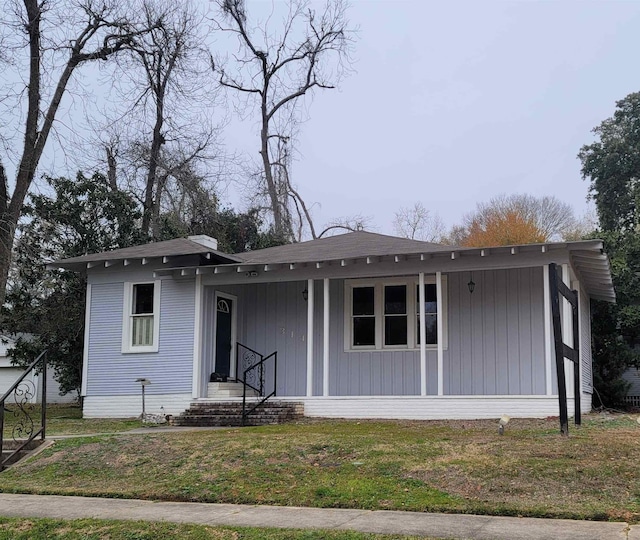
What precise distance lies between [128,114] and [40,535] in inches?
840

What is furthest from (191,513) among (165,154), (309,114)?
(309,114)

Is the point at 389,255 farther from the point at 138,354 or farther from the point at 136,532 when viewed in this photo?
the point at 136,532

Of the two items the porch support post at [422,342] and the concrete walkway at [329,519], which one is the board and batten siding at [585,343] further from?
the concrete walkway at [329,519]

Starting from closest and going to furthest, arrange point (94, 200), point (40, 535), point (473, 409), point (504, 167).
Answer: point (40, 535) < point (473, 409) < point (94, 200) < point (504, 167)

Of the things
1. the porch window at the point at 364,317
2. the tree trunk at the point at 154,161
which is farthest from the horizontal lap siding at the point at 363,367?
the tree trunk at the point at 154,161

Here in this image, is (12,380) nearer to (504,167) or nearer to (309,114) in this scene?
(309,114)

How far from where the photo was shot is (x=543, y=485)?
7.09 metres

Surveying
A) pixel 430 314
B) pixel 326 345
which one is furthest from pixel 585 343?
pixel 326 345

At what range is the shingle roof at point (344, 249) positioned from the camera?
15039 mm

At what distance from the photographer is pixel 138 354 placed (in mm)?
16438

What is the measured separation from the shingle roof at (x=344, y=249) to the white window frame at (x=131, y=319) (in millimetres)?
2110

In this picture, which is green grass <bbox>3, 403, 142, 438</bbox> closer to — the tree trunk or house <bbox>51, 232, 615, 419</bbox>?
house <bbox>51, 232, 615, 419</bbox>

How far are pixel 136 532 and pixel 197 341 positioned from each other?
390 inches

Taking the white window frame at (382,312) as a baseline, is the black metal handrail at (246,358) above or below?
below
